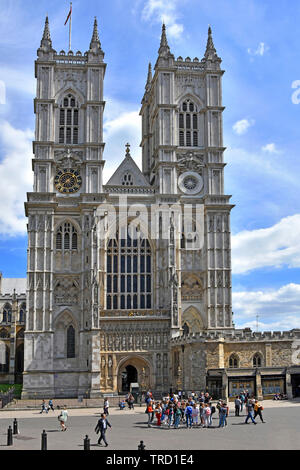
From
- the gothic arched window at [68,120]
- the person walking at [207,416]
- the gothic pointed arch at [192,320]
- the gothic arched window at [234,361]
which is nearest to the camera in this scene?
the person walking at [207,416]

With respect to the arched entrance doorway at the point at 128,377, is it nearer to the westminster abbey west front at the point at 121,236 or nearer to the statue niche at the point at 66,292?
the westminster abbey west front at the point at 121,236

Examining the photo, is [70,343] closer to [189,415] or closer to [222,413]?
[189,415]

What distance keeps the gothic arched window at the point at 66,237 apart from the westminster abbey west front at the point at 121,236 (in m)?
0.11

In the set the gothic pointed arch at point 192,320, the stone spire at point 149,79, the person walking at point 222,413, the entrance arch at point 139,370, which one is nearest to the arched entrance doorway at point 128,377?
the entrance arch at point 139,370

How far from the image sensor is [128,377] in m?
65.9

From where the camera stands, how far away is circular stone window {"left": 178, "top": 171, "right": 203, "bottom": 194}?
69.8 meters

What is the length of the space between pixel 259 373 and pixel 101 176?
29.0m

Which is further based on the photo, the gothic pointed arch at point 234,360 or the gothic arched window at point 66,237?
the gothic arched window at point 66,237

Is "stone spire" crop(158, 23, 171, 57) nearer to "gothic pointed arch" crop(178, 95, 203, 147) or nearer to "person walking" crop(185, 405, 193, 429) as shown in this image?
"gothic pointed arch" crop(178, 95, 203, 147)

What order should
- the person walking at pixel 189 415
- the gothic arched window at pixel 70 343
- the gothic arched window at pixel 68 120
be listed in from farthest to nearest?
the gothic arched window at pixel 68 120 < the gothic arched window at pixel 70 343 < the person walking at pixel 189 415

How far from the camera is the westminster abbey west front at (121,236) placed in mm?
62938

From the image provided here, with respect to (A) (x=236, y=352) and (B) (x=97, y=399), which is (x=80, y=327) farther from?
(A) (x=236, y=352)

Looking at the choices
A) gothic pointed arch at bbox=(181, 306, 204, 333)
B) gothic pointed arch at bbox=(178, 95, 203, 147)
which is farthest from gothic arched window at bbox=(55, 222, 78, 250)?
gothic pointed arch at bbox=(178, 95, 203, 147)

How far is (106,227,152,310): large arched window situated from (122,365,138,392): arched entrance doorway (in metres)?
6.62
